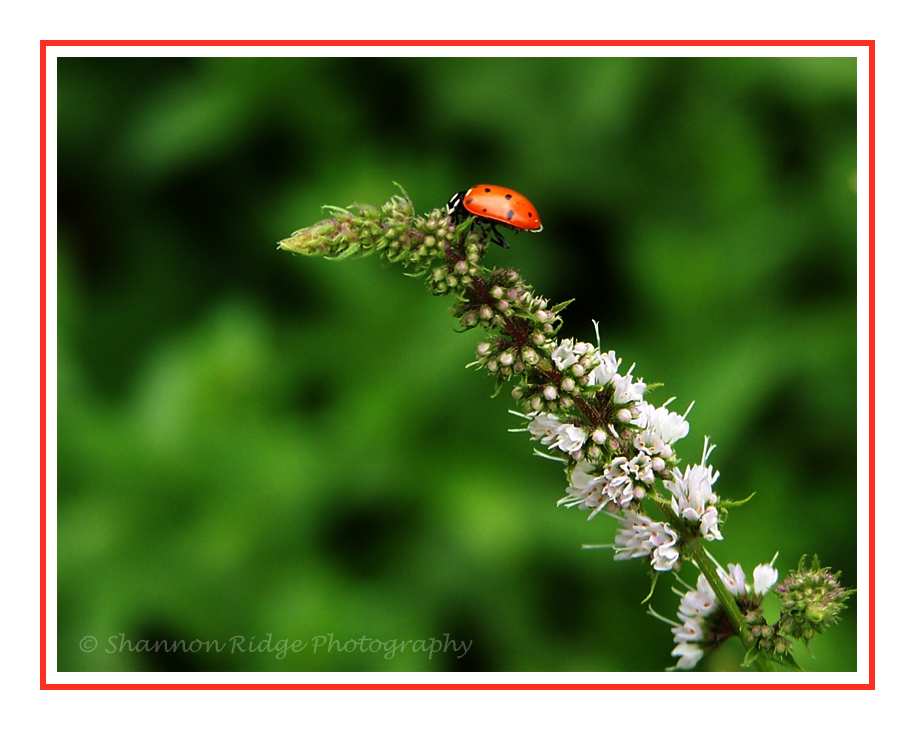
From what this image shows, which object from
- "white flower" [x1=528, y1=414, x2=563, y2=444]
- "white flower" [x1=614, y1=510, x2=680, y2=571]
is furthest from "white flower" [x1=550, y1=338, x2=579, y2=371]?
"white flower" [x1=614, y1=510, x2=680, y2=571]

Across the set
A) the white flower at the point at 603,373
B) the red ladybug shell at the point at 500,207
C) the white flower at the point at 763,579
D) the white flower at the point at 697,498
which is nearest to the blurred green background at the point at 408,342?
the white flower at the point at 763,579

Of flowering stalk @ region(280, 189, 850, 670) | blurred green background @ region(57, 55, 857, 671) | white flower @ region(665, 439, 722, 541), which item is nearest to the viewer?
flowering stalk @ region(280, 189, 850, 670)

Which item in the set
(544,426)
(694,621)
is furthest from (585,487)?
(694,621)

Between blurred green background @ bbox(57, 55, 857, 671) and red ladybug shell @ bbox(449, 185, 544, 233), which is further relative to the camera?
blurred green background @ bbox(57, 55, 857, 671)

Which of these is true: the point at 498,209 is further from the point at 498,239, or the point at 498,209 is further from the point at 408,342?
the point at 408,342

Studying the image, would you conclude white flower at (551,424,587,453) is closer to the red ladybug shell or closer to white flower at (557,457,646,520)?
white flower at (557,457,646,520)

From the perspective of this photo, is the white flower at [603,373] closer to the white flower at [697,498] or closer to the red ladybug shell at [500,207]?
the white flower at [697,498]

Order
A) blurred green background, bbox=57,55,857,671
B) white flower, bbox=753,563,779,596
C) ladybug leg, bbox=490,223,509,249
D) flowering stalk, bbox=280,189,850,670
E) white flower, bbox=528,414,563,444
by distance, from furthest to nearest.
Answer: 1. blurred green background, bbox=57,55,857,671
2. white flower, bbox=753,563,779,596
3. ladybug leg, bbox=490,223,509,249
4. white flower, bbox=528,414,563,444
5. flowering stalk, bbox=280,189,850,670
